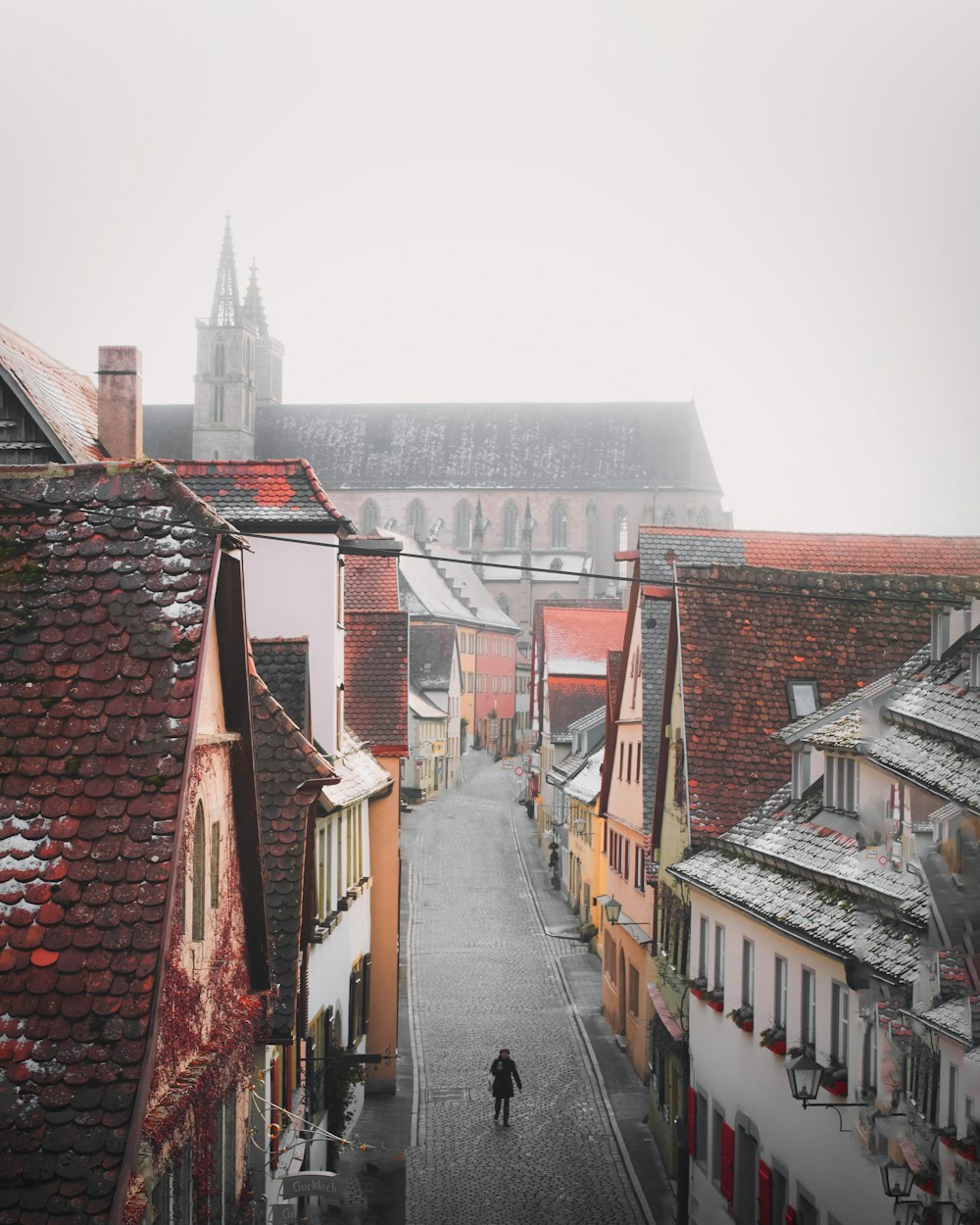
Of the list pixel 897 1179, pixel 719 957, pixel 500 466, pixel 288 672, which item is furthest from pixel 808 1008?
pixel 500 466

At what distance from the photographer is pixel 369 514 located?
370 ft

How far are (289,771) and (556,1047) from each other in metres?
14.3

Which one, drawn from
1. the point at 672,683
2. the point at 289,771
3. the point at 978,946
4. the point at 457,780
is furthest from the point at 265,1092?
the point at 457,780

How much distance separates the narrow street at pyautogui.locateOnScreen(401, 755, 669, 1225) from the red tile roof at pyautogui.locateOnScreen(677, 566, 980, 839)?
4.73 metres

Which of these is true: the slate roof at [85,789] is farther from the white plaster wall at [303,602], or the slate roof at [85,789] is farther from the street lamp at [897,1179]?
the white plaster wall at [303,602]

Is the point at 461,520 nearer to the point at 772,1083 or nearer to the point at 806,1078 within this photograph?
the point at 772,1083

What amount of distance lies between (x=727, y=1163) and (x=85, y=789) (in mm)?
11600

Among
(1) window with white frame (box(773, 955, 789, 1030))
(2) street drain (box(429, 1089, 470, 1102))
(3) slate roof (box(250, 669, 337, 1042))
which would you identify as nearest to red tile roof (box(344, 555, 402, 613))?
(2) street drain (box(429, 1089, 470, 1102))

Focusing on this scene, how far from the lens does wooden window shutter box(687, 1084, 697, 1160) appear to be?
18.0m

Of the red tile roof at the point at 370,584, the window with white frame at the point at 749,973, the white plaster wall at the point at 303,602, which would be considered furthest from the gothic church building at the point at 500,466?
the window with white frame at the point at 749,973

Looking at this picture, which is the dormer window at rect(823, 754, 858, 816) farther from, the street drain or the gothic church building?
the gothic church building

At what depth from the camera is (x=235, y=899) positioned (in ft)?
34.4

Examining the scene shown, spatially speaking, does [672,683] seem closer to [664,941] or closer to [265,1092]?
[664,941]

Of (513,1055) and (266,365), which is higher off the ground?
(266,365)
